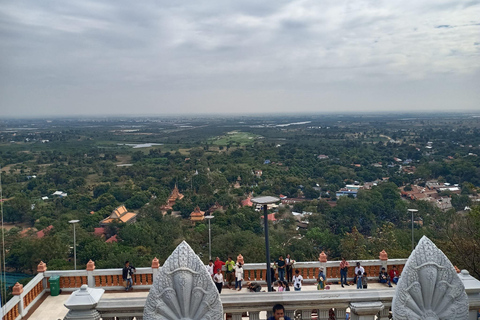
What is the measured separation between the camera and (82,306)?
382 cm

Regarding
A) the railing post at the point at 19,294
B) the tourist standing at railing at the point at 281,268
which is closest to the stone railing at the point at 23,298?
the railing post at the point at 19,294

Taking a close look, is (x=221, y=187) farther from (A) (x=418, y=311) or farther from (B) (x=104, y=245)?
(A) (x=418, y=311)

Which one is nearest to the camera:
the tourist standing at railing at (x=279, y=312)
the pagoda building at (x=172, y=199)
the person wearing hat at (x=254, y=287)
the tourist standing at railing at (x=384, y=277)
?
the tourist standing at railing at (x=279, y=312)

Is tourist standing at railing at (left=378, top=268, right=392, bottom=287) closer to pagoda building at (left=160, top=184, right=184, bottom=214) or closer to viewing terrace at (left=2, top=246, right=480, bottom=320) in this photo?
viewing terrace at (left=2, top=246, right=480, bottom=320)

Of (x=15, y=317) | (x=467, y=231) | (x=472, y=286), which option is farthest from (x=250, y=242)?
(x=472, y=286)

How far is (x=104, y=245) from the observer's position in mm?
23078

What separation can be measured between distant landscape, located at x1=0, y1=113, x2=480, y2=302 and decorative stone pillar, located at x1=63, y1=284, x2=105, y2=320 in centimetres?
336

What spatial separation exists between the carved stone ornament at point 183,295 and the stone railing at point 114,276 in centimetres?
656

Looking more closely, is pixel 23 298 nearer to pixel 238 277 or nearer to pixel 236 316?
pixel 238 277

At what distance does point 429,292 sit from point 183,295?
2.49 meters

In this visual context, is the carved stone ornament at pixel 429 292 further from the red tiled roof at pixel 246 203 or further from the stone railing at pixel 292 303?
the red tiled roof at pixel 246 203

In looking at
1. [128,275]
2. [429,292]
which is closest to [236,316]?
[429,292]

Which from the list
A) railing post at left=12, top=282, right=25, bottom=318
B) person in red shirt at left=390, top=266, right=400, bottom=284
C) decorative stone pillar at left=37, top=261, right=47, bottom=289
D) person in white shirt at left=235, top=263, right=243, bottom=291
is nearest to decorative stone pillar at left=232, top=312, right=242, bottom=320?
person in white shirt at left=235, top=263, right=243, bottom=291

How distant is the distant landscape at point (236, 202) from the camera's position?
22.2m
